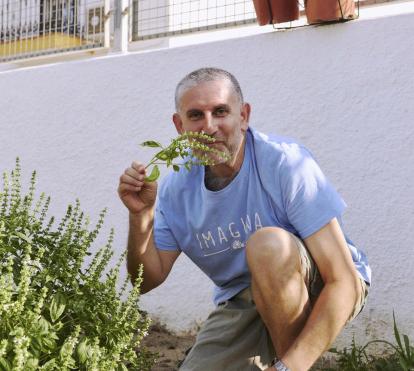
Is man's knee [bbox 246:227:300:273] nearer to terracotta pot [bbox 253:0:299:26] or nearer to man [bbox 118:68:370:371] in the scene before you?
man [bbox 118:68:370:371]

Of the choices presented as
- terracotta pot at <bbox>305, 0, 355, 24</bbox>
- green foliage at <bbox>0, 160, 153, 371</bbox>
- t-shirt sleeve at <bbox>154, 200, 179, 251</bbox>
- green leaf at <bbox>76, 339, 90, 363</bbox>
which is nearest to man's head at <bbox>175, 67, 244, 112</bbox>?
t-shirt sleeve at <bbox>154, 200, 179, 251</bbox>

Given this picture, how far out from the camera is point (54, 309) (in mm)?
2252

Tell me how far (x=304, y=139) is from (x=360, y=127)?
31cm

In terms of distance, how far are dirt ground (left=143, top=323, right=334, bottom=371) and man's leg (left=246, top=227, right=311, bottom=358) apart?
0.95m

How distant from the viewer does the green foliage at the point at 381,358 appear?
3.28 metres

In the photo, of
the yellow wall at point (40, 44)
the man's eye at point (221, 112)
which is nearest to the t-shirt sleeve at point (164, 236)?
the man's eye at point (221, 112)

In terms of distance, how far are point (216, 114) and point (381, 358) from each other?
135cm

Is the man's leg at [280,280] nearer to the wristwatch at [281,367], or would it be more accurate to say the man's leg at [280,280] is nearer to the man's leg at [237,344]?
the wristwatch at [281,367]

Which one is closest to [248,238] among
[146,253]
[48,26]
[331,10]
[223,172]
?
[223,172]

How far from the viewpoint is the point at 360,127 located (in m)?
3.91

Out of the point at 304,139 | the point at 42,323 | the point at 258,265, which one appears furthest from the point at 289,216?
the point at 304,139

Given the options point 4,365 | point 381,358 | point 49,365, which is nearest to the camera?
point 4,365

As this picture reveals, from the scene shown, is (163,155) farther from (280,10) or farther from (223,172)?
(280,10)

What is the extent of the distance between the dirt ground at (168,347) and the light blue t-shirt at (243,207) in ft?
2.29
